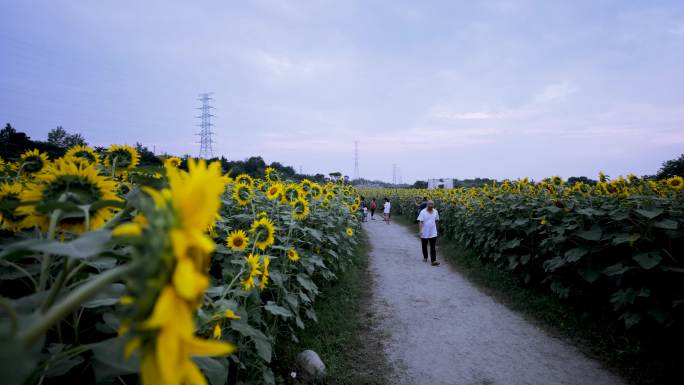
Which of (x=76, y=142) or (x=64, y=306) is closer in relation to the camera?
(x=64, y=306)

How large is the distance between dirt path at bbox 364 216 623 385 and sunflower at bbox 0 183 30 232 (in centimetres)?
370

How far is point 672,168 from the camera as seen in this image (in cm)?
1994

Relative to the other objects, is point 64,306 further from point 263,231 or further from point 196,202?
point 263,231

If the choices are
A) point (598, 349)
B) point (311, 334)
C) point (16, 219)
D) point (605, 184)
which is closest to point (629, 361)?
point (598, 349)

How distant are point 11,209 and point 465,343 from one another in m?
4.94

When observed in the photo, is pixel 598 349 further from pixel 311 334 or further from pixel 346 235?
pixel 346 235

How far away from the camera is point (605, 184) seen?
215 inches

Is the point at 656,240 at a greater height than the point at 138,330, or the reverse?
the point at 138,330

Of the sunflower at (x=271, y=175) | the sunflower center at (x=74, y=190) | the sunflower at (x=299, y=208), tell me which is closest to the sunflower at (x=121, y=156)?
the sunflower center at (x=74, y=190)

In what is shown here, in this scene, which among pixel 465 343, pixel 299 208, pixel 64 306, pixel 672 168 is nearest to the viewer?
pixel 64 306

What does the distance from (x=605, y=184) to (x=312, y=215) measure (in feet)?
15.1

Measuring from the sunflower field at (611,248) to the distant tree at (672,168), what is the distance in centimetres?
1797

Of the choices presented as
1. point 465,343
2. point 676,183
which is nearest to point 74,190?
point 465,343

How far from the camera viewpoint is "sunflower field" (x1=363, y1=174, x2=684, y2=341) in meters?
3.81
